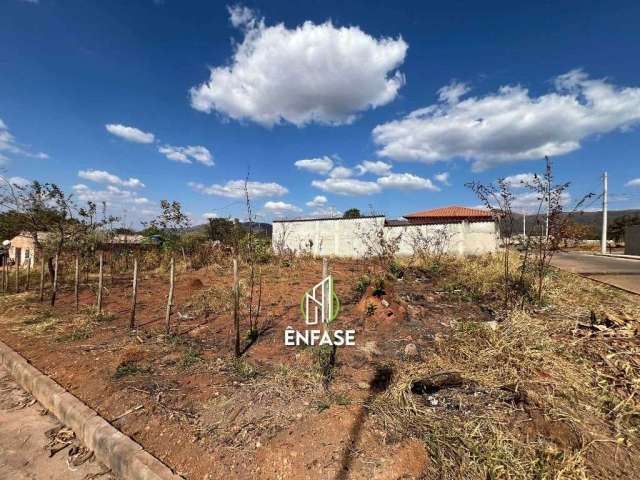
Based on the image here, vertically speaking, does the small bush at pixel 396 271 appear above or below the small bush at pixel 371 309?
above

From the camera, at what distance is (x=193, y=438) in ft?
7.79

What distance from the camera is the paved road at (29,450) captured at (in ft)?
7.43

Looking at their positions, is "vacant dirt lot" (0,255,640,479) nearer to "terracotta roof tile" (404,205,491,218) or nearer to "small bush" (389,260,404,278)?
"small bush" (389,260,404,278)

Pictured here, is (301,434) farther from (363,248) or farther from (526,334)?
(363,248)

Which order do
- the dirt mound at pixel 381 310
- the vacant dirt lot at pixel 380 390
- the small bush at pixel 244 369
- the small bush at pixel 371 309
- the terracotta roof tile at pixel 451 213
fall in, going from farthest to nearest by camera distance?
1. the terracotta roof tile at pixel 451 213
2. the small bush at pixel 371 309
3. the dirt mound at pixel 381 310
4. the small bush at pixel 244 369
5. the vacant dirt lot at pixel 380 390

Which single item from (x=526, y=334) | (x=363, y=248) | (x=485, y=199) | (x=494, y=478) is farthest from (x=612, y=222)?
(x=494, y=478)

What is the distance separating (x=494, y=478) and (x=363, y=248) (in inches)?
469

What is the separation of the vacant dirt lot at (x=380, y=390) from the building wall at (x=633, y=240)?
1789 centimetres

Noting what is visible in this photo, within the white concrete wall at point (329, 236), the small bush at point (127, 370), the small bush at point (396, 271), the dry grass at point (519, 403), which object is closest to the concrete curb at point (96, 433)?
the small bush at point (127, 370)

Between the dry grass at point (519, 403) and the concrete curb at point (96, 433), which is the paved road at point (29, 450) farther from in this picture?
the dry grass at point (519, 403)

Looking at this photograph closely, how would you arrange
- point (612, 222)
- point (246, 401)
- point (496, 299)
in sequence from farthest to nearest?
point (612, 222) → point (496, 299) → point (246, 401)

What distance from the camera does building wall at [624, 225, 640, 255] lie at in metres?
17.5

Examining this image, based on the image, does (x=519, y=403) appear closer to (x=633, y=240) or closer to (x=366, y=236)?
(x=366, y=236)

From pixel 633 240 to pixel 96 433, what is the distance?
82.3 ft
